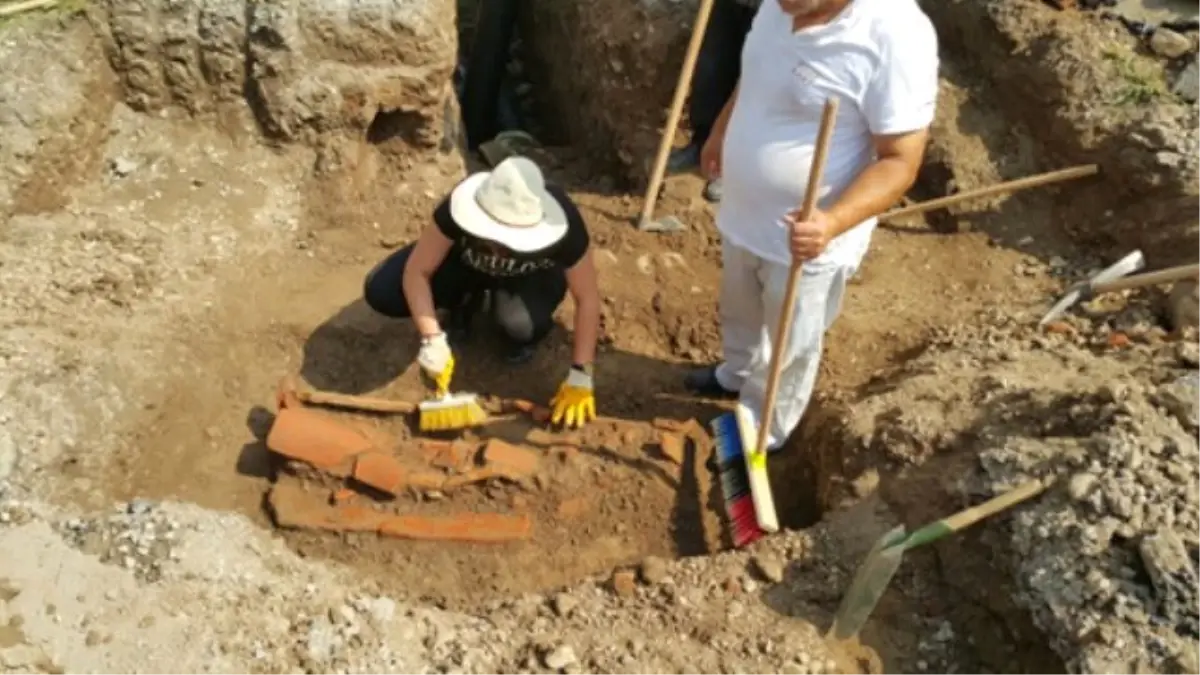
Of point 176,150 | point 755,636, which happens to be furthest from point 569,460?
point 176,150

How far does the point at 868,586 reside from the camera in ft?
11.0

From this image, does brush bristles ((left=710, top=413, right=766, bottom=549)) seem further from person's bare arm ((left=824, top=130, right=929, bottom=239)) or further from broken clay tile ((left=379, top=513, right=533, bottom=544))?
person's bare arm ((left=824, top=130, right=929, bottom=239))

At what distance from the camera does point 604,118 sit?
654 centimetres

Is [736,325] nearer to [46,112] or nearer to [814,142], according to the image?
[814,142]

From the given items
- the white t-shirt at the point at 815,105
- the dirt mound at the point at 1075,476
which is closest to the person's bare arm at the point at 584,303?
the white t-shirt at the point at 815,105

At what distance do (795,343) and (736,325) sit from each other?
49 centimetres

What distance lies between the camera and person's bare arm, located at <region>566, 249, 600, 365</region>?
4359 mm

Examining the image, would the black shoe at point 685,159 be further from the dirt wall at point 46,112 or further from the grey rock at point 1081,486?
the grey rock at point 1081,486

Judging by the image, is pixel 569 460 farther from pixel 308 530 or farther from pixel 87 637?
pixel 87 637

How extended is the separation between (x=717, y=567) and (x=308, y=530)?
1495 mm

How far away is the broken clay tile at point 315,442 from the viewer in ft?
14.3

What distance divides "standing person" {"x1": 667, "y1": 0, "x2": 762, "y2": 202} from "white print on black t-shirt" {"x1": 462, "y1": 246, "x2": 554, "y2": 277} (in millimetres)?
1523

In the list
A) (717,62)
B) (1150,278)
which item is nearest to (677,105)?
(717,62)

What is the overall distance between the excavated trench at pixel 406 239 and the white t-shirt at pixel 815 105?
0.87 metres
